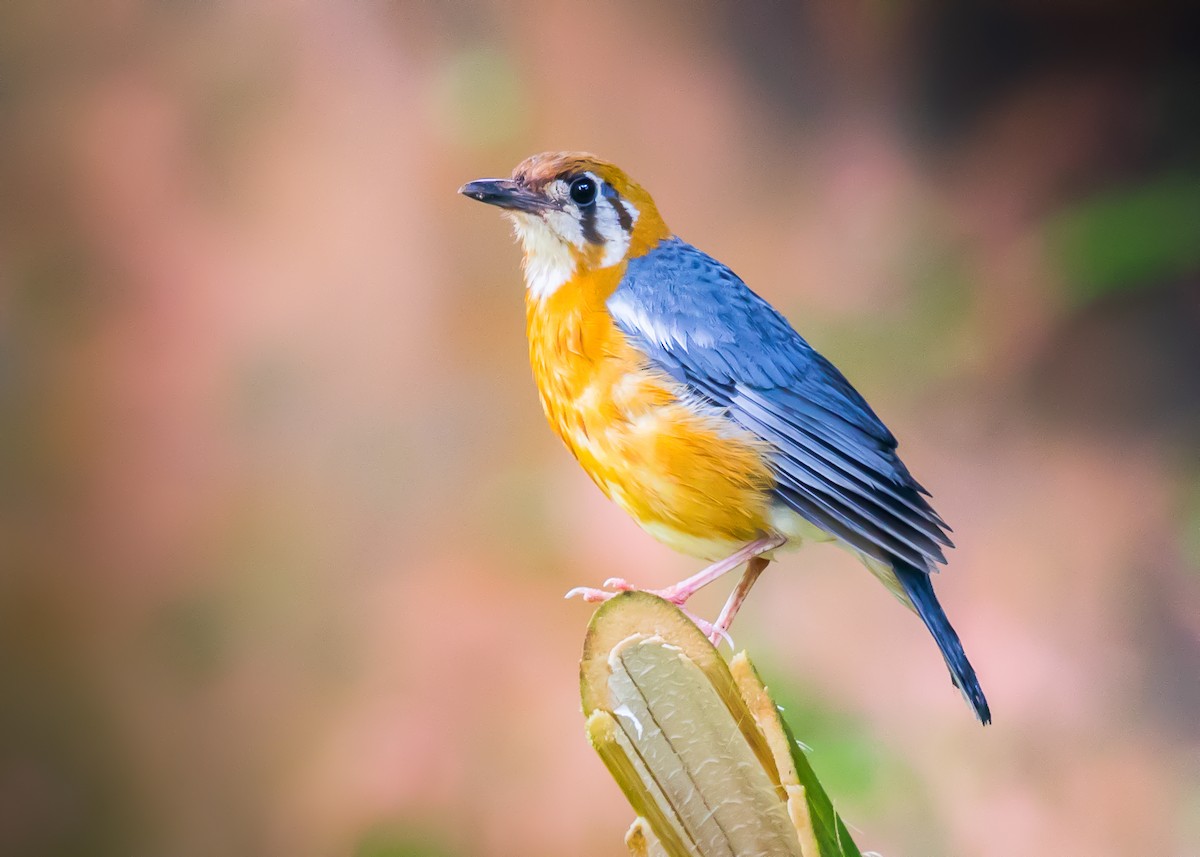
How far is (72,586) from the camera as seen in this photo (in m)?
1.81

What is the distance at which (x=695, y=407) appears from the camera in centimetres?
136

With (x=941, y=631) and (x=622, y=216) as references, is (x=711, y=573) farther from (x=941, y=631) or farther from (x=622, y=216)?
(x=622, y=216)

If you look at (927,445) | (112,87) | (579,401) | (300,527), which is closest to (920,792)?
(927,445)

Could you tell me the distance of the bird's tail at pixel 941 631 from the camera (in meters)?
1.29

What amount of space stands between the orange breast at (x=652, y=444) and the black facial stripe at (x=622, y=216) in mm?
132

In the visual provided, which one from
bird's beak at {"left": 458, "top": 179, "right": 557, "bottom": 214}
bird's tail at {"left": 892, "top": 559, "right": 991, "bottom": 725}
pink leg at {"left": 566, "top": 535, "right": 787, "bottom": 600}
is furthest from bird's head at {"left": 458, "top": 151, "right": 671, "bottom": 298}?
bird's tail at {"left": 892, "top": 559, "right": 991, "bottom": 725}

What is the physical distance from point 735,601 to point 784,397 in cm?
28

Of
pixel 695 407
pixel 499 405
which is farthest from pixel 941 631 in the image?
pixel 499 405

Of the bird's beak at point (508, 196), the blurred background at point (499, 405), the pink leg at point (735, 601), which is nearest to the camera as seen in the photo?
the pink leg at point (735, 601)

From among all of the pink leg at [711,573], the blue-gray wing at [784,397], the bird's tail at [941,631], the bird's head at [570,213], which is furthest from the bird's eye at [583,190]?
the bird's tail at [941,631]

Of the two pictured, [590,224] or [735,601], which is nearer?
[735,601]

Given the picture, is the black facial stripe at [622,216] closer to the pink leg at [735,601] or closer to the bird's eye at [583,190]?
the bird's eye at [583,190]

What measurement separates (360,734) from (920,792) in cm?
102

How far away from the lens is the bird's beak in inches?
54.9
